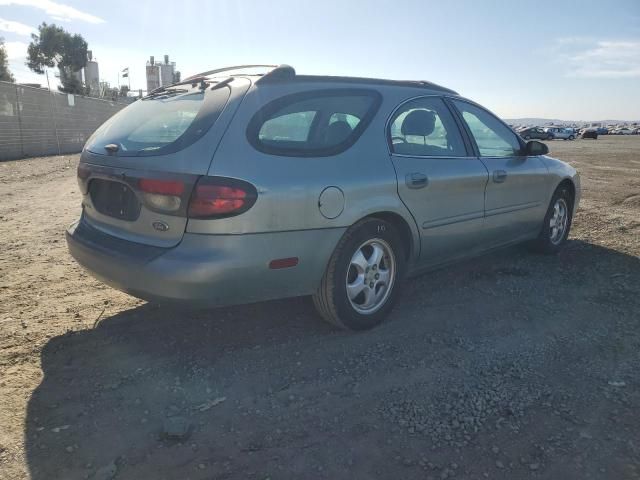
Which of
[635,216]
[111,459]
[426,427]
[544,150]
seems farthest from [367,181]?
[635,216]

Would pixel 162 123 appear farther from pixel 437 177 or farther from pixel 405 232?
pixel 437 177

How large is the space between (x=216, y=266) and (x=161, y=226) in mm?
408

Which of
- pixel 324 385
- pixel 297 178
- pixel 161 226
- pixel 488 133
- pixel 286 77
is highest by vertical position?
pixel 286 77

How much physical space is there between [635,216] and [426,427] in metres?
6.38

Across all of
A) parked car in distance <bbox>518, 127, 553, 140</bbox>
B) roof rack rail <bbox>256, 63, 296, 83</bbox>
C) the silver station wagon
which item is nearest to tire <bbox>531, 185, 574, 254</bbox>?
the silver station wagon

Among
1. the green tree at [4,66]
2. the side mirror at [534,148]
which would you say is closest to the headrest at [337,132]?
the side mirror at [534,148]

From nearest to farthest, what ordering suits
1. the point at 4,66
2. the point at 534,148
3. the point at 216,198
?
the point at 216,198 < the point at 534,148 < the point at 4,66

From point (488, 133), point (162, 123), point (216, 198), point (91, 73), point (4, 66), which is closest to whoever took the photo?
point (216, 198)

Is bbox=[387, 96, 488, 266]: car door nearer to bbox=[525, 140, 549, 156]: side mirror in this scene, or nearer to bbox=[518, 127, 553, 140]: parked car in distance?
bbox=[525, 140, 549, 156]: side mirror

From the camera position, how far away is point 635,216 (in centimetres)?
743

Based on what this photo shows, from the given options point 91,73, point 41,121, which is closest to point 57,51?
point 91,73

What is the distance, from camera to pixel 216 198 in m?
2.83

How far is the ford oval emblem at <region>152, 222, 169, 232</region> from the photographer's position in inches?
116

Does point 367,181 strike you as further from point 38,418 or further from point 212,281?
point 38,418
